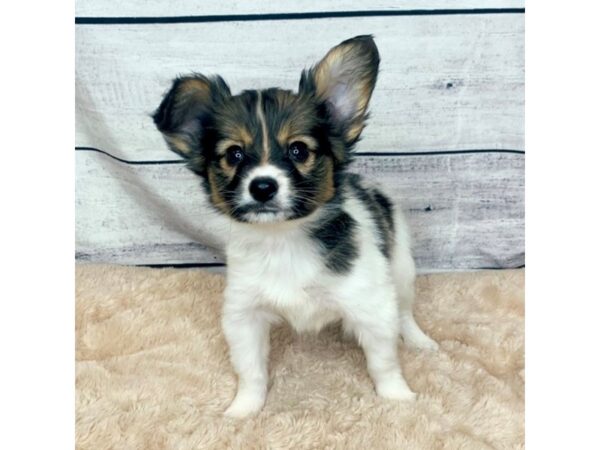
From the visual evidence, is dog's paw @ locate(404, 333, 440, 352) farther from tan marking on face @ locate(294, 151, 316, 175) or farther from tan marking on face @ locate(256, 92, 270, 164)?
tan marking on face @ locate(256, 92, 270, 164)

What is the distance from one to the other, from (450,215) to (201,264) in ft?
4.73

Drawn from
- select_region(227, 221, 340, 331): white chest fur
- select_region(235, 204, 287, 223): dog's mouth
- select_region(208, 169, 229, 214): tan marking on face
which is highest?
select_region(208, 169, 229, 214): tan marking on face

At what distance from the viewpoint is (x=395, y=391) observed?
241 centimetres

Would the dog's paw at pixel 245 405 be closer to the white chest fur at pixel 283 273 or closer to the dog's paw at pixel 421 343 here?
the white chest fur at pixel 283 273

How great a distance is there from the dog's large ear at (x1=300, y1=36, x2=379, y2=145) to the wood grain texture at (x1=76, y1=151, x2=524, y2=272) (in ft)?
3.13

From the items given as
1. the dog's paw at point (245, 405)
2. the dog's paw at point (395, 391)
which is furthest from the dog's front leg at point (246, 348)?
the dog's paw at point (395, 391)

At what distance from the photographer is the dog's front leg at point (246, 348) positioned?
2344mm

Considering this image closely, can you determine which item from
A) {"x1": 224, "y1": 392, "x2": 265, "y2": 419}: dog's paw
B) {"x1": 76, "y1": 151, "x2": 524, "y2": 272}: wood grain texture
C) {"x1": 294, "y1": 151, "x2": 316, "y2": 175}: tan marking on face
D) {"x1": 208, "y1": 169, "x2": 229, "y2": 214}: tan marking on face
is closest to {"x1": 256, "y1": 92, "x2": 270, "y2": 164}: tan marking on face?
{"x1": 294, "y1": 151, "x2": 316, "y2": 175}: tan marking on face

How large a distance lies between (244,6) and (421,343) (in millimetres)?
1830

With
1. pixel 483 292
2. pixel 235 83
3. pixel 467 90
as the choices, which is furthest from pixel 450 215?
pixel 235 83

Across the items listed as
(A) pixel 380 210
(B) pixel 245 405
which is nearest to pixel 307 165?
(A) pixel 380 210

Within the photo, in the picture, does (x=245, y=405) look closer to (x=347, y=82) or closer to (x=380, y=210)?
(x=380, y=210)

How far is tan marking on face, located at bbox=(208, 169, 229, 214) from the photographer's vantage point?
2137 mm

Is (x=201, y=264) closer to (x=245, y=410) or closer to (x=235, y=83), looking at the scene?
(x=235, y=83)
